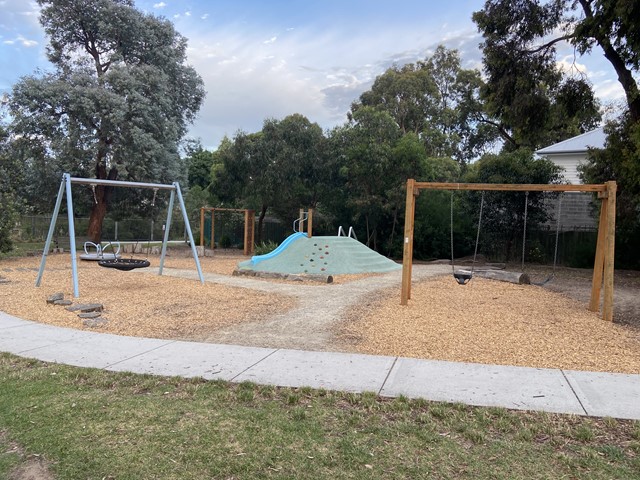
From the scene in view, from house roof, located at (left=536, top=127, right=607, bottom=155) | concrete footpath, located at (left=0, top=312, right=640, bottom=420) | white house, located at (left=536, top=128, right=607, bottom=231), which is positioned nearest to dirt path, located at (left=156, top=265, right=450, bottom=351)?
concrete footpath, located at (left=0, top=312, right=640, bottom=420)

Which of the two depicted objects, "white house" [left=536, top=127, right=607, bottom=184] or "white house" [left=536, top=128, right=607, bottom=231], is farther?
"white house" [left=536, top=127, right=607, bottom=184]

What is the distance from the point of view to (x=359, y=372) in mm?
4918

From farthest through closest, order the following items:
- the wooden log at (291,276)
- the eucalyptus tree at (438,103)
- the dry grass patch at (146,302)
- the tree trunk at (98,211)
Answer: the eucalyptus tree at (438,103) → the tree trunk at (98,211) → the wooden log at (291,276) → the dry grass patch at (146,302)

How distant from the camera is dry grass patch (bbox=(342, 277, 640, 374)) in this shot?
566 cm

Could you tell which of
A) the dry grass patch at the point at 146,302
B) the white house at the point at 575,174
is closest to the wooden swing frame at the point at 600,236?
the dry grass patch at the point at 146,302

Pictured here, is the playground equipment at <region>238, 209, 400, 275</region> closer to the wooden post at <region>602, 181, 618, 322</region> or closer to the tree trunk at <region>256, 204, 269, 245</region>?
the wooden post at <region>602, 181, 618, 322</region>

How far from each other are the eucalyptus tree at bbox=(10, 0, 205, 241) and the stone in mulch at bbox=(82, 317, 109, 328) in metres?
12.2

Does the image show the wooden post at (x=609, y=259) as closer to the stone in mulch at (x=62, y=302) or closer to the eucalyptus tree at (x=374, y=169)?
the stone in mulch at (x=62, y=302)

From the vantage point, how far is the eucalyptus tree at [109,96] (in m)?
17.8

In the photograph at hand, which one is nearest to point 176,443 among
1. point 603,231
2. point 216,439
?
point 216,439

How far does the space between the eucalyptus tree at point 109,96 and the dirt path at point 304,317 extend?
820 centimetres

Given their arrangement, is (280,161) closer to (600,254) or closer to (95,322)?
(600,254)

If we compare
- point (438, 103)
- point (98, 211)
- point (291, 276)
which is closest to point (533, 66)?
point (291, 276)

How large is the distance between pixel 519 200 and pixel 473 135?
21510 mm
